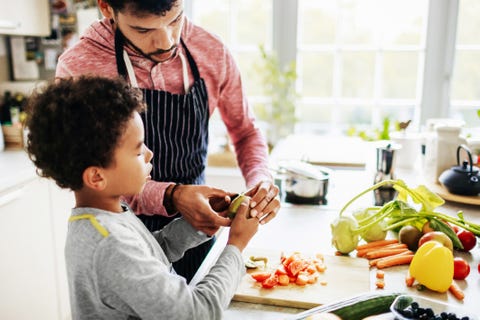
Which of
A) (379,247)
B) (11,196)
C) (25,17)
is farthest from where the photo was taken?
(25,17)

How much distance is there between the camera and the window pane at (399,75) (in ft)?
9.78

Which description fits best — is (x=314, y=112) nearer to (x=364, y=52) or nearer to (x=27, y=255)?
(x=364, y=52)

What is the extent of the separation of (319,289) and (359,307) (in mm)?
184

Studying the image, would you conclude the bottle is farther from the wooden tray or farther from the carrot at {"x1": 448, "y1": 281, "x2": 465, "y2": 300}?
the carrot at {"x1": 448, "y1": 281, "x2": 465, "y2": 300}

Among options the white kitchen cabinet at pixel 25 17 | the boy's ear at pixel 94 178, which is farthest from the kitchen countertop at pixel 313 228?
the white kitchen cabinet at pixel 25 17

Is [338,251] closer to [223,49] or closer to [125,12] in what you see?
[223,49]

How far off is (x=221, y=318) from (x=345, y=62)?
2.47 m

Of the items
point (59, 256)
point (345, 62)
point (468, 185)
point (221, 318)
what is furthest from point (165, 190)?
point (345, 62)

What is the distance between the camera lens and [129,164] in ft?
2.84

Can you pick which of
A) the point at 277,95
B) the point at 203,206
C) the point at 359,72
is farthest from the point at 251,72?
the point at 203,206

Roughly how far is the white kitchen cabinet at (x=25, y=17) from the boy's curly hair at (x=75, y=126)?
1837 millimetres

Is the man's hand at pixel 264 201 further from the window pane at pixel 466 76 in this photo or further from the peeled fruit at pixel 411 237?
the window pane at pixel 466 76

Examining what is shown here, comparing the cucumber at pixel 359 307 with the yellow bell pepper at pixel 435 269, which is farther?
the yellow bell pepper at pixel 435 269

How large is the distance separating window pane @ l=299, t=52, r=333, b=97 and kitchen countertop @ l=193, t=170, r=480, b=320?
4.08 feet
